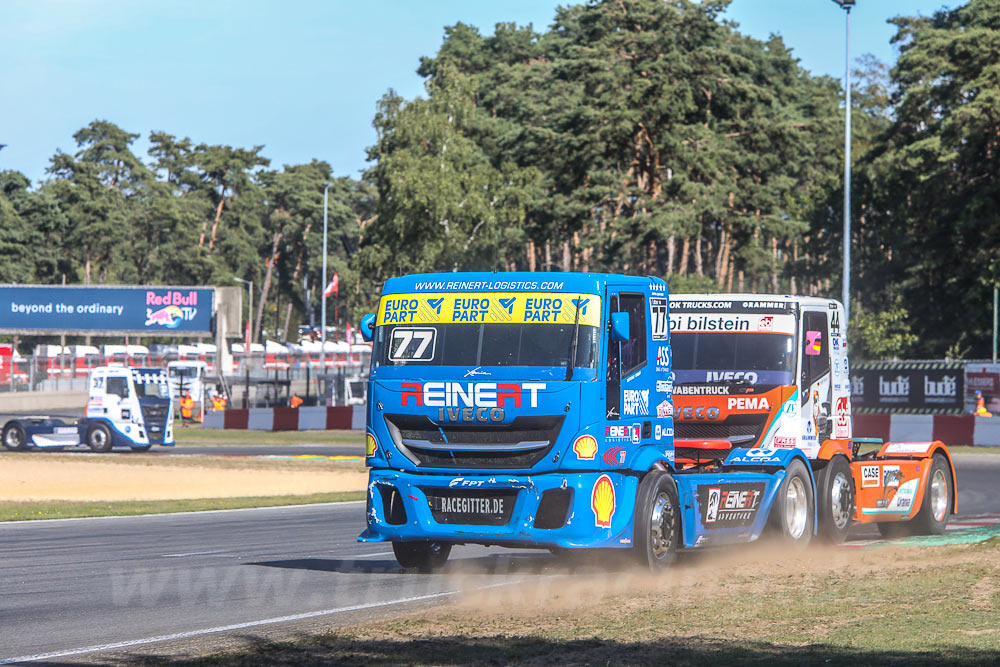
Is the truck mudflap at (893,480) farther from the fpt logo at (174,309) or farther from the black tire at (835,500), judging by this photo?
the fpt logo at (174,309)

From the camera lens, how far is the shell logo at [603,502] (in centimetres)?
1166

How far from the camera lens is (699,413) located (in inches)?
589

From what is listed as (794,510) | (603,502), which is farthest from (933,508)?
(603,502)

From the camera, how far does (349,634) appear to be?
9391mm

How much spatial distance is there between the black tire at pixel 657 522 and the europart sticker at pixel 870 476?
410 cm

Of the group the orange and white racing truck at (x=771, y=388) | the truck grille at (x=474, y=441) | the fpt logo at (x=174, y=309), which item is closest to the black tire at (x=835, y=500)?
the orange and white racing truck at (x=771, y=388)

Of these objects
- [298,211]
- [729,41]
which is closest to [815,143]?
[729,41]

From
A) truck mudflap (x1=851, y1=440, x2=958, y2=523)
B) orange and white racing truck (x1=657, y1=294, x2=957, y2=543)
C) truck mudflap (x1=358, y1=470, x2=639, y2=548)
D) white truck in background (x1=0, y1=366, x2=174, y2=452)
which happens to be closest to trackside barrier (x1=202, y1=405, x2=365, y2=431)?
white truck in background (x1=0, y1=366, x2=174, y2=452)

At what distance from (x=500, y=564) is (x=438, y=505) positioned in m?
2.39

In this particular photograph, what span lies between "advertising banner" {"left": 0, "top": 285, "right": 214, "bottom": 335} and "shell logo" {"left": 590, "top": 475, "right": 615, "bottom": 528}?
65.7 metres

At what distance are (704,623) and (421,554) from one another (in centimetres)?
428

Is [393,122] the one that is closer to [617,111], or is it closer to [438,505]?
[617,111]

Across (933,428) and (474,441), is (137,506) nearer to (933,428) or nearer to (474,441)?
(474,441)

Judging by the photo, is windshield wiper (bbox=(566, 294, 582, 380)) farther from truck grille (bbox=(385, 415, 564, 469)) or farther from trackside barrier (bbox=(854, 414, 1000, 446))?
trackside barrier (bbox=(854, 414, 1000, 446))
